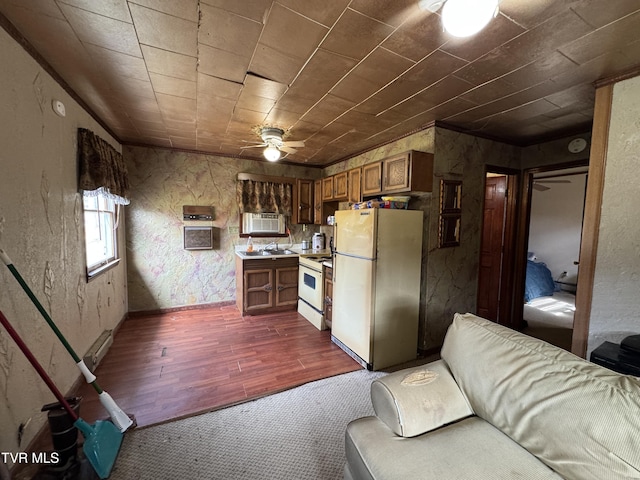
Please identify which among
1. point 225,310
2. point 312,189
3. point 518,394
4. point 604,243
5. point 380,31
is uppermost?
point 380,31

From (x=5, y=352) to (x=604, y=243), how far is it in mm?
3756

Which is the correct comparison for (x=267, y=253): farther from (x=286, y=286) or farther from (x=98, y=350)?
(x=98, y=350)

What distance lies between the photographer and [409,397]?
1282mm

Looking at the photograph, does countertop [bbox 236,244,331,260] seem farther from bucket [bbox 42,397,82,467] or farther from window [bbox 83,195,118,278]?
A: bucket [bbox 42,397,82,467]

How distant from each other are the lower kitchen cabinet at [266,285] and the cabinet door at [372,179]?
65.9 inches

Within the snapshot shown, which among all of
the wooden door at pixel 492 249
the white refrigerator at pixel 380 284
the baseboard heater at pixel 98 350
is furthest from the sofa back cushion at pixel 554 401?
the baseboard heater at pixel 98 350

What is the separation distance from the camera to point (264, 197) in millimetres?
4422

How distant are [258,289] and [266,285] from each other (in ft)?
0.43

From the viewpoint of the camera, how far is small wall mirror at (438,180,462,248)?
110 inches

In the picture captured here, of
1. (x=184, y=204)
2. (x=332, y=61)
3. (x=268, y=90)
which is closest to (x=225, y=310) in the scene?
(x=184, y=204)

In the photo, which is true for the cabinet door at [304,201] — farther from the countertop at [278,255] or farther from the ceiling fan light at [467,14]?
the ceiling fan light at [467,14]

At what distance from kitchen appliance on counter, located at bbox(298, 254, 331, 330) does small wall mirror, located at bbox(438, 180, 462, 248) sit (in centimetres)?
152

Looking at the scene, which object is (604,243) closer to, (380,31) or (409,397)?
(409,397)

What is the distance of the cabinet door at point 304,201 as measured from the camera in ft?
15.0
